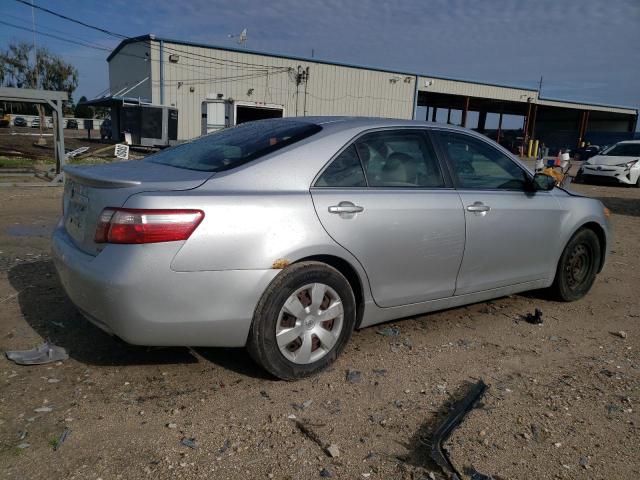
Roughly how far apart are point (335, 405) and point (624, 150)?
1962 cm

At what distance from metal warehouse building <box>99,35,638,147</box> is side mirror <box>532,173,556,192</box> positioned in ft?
81.7

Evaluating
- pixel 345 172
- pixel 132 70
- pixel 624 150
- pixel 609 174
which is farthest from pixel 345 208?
pixel 132 70

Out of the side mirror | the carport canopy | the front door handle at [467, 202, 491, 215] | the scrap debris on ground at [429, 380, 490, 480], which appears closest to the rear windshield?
the front door handle at [467, 202, 491, 215]

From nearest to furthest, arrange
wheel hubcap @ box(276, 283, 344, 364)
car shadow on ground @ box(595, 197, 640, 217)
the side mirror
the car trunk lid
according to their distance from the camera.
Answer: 1. the car trunk lid
2. wheel hubcap @ box(276, 283, 344, 364)
3. the side mirror
4. car shadow on ground @ box(595, 197, 640, 217)

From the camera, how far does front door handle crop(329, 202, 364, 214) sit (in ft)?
10.6

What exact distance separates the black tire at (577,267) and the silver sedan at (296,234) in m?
0.53

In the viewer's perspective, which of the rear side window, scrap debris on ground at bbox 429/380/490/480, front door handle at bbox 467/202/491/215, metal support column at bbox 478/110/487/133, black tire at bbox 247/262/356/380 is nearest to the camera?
scrap debris on ground at bbox 429/380/490/480

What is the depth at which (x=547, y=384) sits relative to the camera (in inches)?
132

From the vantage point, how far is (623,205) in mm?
12977

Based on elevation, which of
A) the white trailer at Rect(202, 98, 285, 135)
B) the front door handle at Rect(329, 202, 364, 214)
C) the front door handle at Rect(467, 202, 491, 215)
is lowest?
the front door handle at Rect(467, 202, 491, 215)

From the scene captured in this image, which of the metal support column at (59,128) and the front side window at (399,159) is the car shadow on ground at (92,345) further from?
the metal support column at (59,128)

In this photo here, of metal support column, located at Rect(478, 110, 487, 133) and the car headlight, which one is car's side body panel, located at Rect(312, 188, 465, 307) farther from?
metal support column, located at Rect(478, 110, 487, 133)

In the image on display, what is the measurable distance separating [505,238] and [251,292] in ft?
7.36

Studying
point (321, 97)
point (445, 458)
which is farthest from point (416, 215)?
point (321, 97)
